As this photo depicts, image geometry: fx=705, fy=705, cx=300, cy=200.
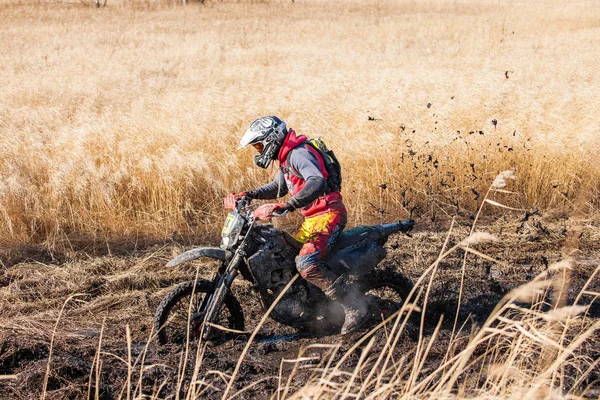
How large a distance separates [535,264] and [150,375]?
13.9 feet

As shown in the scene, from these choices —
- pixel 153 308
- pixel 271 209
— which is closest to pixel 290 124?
pixel 153 308

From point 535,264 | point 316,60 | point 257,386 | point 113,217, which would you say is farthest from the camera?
point 316,60

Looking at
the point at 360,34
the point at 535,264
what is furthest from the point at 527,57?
the point at 535,264

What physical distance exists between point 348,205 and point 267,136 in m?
4.06

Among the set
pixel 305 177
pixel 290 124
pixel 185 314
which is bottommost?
pixel 185 314

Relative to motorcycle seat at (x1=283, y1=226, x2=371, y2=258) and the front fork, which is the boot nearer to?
motorcycle seat at (x1=283, y1=226, x2=371, y2=258)

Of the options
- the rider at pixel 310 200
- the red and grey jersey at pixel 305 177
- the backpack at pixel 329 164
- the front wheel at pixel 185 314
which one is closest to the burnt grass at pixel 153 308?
the front wheel at pixel 185 314

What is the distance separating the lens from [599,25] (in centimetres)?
2966

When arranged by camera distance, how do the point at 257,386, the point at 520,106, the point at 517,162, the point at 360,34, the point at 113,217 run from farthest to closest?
1. the point at 360,34
2. the point at 520,106
3. the point at 517,162
4. the point at 113,217
5. the point at 257,386

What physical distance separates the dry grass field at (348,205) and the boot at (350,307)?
0.16m

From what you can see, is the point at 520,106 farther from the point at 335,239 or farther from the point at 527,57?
the point at 527,57

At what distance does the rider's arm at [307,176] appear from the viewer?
4.90 meters

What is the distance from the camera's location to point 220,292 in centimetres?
515

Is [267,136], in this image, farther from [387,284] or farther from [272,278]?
[387,284]
